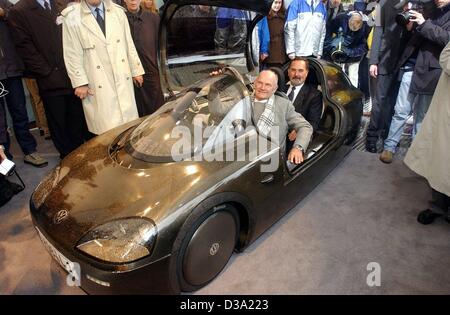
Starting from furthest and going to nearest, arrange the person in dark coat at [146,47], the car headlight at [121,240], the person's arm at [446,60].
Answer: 1. the person in dark coat at [146,47]
2. the person's arm at [446,60]
3. the car headlight at [121,240]

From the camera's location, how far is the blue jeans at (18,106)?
300cm

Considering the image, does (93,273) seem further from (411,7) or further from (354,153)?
(411,7)

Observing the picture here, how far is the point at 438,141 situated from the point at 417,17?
1251mm

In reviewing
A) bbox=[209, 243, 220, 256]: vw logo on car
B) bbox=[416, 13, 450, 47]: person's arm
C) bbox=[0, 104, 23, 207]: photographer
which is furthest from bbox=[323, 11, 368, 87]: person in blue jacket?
bbox=[0, 104, 23, 207]: photographer

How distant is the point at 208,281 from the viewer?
5.75 ft

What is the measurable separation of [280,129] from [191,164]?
0.78 meters

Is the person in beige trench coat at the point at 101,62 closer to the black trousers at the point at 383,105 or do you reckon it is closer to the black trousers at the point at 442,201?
the black trousers at the point at 383,105

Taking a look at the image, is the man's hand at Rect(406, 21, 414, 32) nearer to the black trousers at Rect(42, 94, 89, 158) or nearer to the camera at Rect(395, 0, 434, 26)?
the camera at Rect(395, 0, 434, 26)

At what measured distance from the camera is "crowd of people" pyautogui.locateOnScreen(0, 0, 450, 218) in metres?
2.60

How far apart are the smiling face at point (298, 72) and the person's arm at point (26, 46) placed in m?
2.20

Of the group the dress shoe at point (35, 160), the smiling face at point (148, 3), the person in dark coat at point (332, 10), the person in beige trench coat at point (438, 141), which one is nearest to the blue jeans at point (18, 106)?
the dress shoe at point (35, 160)

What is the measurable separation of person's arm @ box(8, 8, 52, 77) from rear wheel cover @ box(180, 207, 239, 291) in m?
2.30

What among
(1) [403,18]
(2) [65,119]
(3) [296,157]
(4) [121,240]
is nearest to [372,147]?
(1) [403,18]
